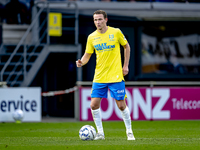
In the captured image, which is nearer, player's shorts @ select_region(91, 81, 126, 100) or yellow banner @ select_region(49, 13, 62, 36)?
player's shorts @ select_region(91, 81, 126, 100)

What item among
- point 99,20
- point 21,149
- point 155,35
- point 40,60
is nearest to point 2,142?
point 21,149

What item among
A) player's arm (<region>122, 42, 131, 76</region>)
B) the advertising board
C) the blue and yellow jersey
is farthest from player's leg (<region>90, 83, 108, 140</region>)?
the advertising board

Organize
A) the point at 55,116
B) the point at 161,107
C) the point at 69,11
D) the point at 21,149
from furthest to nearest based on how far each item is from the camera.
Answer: the point at 55,116
the point at 69,11
the point at 161,107
the point at 21,149

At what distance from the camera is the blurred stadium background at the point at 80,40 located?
1584 cm

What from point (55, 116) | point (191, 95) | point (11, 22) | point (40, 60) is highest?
point (11, 22)

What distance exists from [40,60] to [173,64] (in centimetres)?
530

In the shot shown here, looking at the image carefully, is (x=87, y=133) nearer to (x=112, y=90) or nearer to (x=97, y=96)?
(x=97, y=96)

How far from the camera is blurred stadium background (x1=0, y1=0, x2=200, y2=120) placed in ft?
52.0

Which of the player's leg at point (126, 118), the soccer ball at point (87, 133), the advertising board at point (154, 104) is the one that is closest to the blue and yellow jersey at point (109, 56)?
the player's leg at point (126, 118)

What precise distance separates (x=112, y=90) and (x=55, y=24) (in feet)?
26.8

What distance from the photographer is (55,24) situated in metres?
15.8

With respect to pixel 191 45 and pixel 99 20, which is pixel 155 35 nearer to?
pixel 191 45

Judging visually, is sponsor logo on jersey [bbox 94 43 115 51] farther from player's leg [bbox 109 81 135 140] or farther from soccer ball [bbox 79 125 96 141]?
soccer ball [bbox 79 125 96 141]

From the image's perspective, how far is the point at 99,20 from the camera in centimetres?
802
